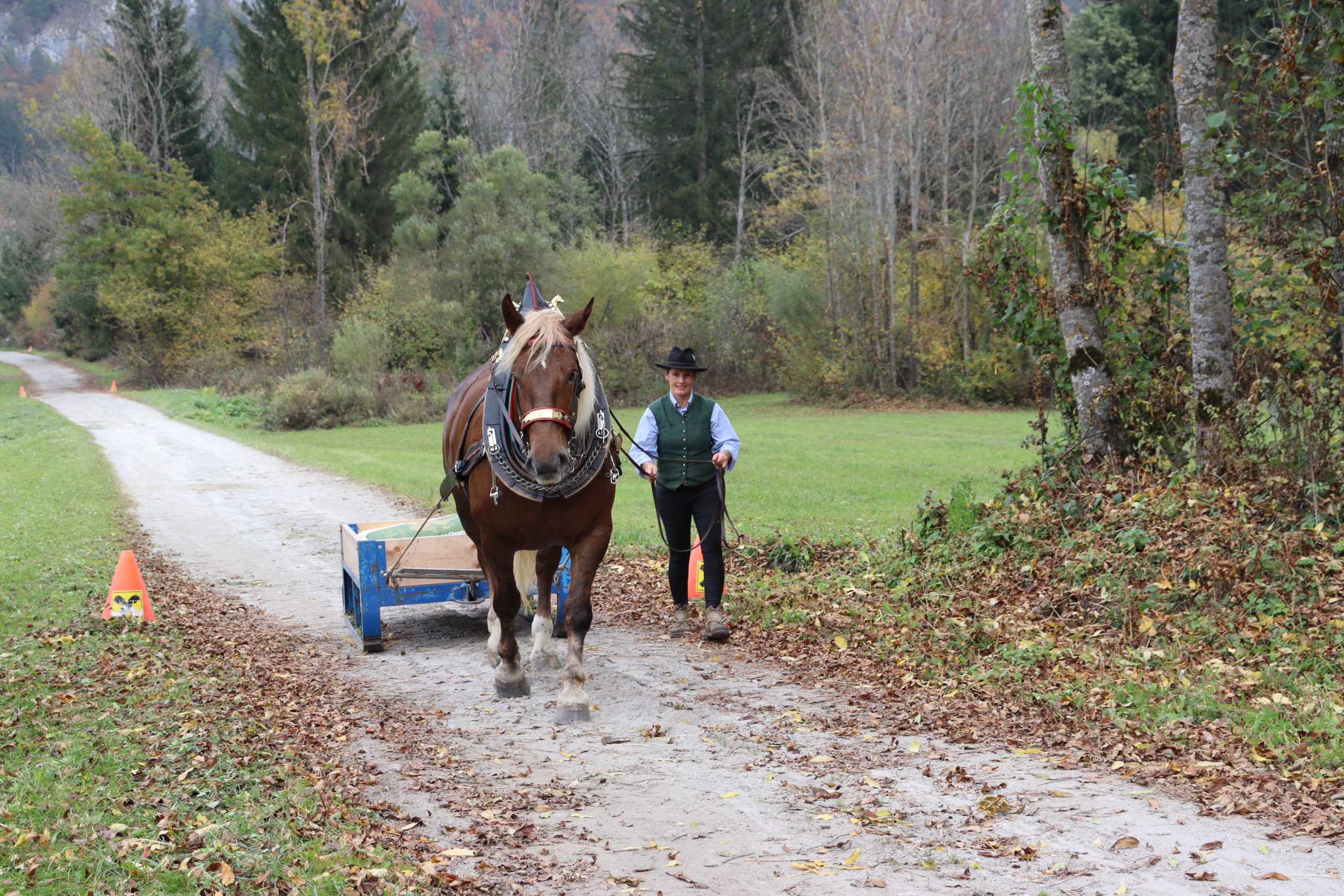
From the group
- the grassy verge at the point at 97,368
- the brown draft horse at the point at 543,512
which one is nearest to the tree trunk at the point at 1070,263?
the brown draft horse at the point at 543,512

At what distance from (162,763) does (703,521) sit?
13.2 ft

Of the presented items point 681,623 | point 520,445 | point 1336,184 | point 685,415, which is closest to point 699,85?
point 1336,184

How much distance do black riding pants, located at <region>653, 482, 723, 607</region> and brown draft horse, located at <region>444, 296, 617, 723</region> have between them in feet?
3.48

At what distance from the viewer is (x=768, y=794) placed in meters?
4.63

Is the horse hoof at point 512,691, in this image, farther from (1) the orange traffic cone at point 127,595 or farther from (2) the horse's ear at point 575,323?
(1) the orange traffic cone at point 127,595

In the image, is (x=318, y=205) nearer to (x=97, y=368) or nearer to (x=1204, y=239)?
(x=97, y=368)

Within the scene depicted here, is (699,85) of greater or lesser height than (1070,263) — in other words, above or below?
above

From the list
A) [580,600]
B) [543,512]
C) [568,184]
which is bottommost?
[580,600]

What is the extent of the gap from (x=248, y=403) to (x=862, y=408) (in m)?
21.5

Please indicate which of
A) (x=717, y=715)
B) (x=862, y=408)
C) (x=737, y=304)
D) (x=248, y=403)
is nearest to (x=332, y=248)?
(x=248, y=403)

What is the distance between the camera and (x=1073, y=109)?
356 inches

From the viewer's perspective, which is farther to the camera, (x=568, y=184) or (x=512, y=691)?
(x=568, y=184)

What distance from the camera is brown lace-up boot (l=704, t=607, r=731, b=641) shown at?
7680 mm

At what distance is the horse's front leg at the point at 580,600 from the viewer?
6.07 m
